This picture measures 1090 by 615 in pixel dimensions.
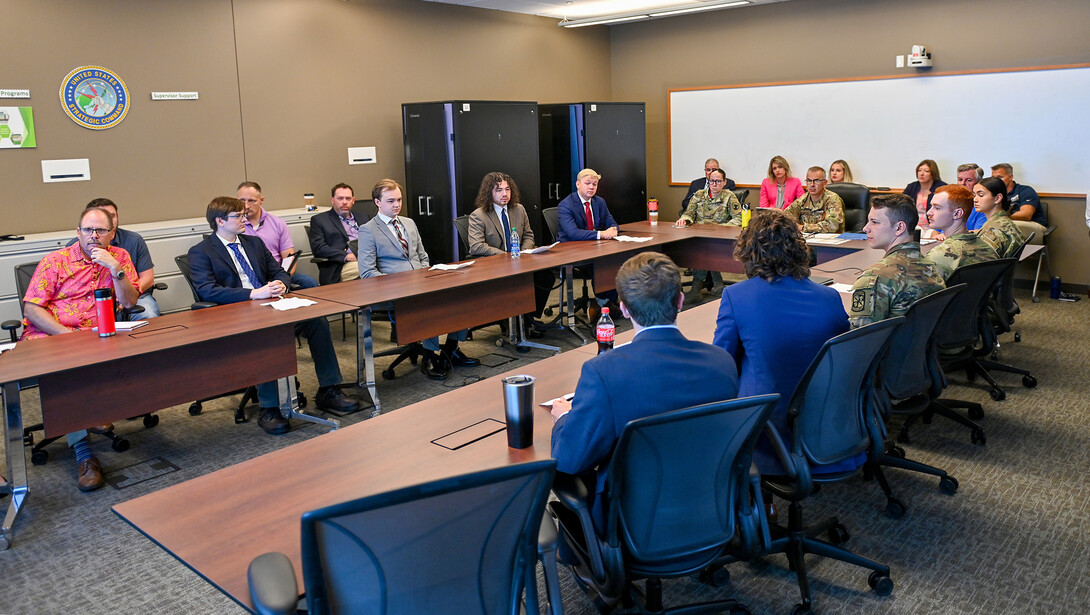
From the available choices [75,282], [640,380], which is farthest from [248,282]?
[640,380]

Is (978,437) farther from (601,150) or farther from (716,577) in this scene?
(601,150)

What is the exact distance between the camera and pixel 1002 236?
15.5 feet

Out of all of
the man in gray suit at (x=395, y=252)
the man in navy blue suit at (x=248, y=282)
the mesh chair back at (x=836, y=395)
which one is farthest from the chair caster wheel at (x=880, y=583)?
the man in gray suit at (x=395, y=252)

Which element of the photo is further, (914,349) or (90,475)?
(90,475)

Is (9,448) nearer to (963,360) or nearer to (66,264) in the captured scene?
(66,264)

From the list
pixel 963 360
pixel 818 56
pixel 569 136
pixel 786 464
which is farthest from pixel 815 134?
pixel 786 464

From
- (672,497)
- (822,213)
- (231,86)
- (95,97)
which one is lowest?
(672,497)

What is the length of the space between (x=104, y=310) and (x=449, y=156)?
4.10 meters

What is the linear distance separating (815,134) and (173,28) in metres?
6.21

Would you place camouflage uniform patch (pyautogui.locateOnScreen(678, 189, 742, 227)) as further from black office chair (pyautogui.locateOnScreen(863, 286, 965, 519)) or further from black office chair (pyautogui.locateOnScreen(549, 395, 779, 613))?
black office chair (pyautogui.locateOnScreen(549, 395, 779, 613))

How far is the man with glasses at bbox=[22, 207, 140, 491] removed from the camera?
4.12 metres

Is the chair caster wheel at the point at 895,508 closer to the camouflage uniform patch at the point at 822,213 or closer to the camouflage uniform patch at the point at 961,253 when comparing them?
the camouflage uniform patch at the point at 961,253

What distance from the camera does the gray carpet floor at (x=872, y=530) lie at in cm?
271

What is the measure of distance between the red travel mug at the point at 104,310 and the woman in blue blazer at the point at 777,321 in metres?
2.77
